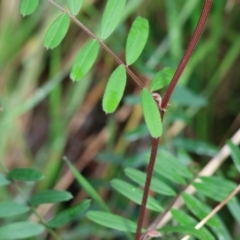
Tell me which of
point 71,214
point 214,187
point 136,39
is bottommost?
point 214,187

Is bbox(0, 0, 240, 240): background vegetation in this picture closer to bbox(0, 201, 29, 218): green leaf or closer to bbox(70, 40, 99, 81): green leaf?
bbox(0, 201, 29, 218): green leaf

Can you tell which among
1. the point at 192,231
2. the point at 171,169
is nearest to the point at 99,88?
the point at 171,169

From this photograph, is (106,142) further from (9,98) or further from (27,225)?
(27,225)

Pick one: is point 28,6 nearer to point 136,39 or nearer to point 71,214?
point 136,39

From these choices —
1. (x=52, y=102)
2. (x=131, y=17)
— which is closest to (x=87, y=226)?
(x=52, y=102)

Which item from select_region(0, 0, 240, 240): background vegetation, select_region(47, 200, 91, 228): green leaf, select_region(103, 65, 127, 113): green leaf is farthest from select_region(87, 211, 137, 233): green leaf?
select_region(0, 0, 240, 240): background vegetation

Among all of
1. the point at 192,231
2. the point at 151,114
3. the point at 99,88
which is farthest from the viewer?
the point at 99,88

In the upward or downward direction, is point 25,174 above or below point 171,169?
Answer: above

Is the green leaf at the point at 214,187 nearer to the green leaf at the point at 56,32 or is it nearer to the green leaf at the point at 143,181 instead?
the green leaf at the point at 143,181
